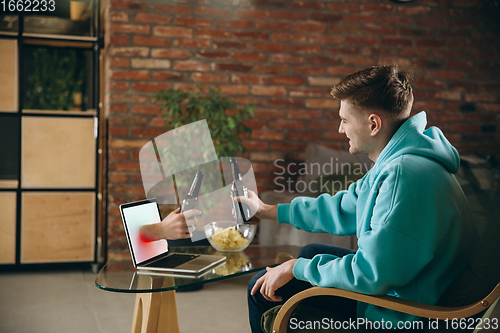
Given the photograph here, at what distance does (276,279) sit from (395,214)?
378 millimetres

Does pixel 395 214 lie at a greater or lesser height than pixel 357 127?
lesser

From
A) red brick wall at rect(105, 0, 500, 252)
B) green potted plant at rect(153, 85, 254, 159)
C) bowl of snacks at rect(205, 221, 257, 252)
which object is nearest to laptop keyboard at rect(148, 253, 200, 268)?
bowl of snacks at rect(205, 221, 257, 252)

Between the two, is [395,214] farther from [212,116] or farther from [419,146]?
[212,116]

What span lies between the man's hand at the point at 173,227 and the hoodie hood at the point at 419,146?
63cm

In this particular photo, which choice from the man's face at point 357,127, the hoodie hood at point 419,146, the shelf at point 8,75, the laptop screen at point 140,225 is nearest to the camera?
the hoodie hood at point 419,146

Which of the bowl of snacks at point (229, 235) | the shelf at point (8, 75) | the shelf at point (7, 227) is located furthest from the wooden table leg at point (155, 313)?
the shelf at point (8, 75)

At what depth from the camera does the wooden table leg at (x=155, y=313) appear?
1.47 meters

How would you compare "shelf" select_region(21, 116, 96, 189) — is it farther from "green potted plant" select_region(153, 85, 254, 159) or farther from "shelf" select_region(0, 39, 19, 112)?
"green potted plant" select_region(153, 85, 254, 159)

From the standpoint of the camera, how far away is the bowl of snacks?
1715mm

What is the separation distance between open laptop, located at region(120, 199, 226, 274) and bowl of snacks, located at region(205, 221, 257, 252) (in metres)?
0.09

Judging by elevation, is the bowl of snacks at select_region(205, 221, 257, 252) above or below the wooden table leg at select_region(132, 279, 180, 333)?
above

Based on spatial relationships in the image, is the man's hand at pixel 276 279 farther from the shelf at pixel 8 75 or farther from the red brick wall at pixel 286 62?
the shelf at pixel 8 75

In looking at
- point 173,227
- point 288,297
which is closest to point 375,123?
point 288,297

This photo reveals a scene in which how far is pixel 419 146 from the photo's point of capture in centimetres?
111
